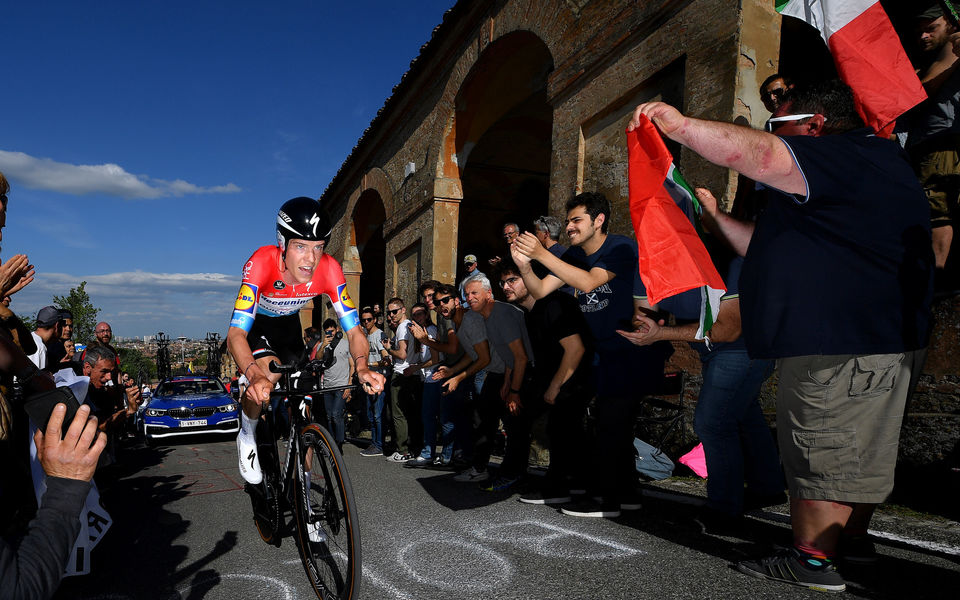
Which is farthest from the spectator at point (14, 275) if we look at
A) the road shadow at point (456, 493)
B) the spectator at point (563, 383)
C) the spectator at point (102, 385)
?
the spectator at point (563, 383)

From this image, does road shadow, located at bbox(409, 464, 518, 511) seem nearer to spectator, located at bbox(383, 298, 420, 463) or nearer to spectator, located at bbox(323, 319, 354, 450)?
spectator, located at bbox(383, 298, 420, 463)

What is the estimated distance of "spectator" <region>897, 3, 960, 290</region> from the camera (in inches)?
123

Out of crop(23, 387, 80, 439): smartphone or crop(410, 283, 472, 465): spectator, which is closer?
crop(23, 387, 80, 439): smartphone

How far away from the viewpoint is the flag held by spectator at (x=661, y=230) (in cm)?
273

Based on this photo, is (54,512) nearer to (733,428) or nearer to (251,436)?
(251,436)

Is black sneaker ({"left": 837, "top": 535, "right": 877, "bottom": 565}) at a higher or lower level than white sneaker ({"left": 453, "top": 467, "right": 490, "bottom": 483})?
higher

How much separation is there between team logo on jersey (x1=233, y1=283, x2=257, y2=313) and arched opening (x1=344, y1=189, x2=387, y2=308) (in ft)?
45.5

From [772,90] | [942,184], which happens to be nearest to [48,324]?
[772,90]

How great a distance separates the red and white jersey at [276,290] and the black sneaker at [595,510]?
2017 mm

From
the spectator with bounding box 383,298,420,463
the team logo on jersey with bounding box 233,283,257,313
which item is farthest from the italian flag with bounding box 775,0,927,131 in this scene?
the spectator with bounding box 383,298,420,463

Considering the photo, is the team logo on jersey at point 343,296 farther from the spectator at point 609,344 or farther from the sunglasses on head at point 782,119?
the sunglasses on head at point 782,119

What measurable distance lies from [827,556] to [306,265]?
3.02 m

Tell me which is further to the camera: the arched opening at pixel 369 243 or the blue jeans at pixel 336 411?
the arched opening at pixel 369 243

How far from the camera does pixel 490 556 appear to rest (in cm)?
306
